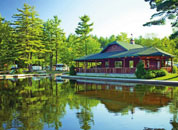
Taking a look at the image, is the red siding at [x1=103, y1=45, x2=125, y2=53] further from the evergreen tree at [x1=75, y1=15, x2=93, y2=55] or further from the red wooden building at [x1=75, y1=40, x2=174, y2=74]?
the evergreen tree at [x1=75, y1=15, x2=93, y2=55]

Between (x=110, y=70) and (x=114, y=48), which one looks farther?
(x=114, y=48)

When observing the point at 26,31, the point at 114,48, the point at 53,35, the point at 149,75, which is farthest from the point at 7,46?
the point at 149,75

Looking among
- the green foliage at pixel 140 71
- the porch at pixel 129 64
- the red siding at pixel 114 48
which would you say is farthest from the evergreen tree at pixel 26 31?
the green foliage at pixel 140 71

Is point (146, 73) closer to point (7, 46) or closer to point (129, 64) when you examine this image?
point (129, 64)

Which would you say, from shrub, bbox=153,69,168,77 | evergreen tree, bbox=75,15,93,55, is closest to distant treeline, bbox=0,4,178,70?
evergreen tree, bbox=75,15,93,55

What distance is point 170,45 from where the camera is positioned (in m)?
50.4

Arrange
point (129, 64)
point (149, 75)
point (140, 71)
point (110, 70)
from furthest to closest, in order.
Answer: point (129, 64) < point (110, 70) < point (140, 71) < point (149, 75)

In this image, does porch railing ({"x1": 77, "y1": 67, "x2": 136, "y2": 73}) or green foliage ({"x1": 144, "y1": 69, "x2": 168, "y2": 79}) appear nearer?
green foliage ({"x1": 144, "y1": 69, "x2": 168, "y2": 79})

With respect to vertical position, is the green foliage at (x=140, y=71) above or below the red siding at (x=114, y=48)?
below

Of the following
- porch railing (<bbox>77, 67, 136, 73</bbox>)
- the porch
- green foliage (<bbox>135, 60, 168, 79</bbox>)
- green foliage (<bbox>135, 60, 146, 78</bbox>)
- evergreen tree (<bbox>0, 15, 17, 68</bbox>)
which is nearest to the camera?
green foliage (<bbox>135, 60, 168, 79</bbox>)

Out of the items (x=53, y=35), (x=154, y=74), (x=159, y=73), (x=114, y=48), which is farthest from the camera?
(x=53, y=35)

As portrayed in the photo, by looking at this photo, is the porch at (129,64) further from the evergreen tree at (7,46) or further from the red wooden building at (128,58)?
the evergreen tree at (7,46)

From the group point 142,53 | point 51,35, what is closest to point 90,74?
point 142,53

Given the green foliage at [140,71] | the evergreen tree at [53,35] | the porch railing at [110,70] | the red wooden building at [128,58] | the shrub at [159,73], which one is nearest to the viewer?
the green foliage at [140,71]
